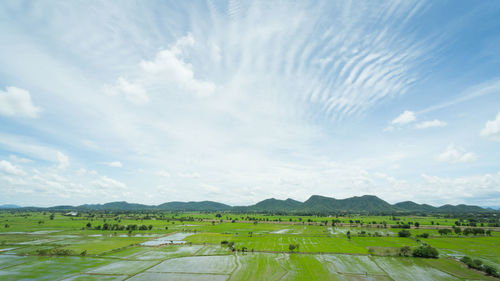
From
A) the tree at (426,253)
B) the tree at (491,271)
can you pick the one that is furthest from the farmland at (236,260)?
the tree at (491,271)

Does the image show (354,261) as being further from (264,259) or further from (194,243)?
(194,243)

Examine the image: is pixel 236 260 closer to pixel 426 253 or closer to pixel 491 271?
pixel 426 253

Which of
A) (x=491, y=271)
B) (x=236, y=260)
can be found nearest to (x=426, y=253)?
(x=491, y=271)

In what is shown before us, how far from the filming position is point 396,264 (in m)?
64.4

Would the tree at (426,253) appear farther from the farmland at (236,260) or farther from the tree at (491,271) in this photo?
the tree at (491,271)

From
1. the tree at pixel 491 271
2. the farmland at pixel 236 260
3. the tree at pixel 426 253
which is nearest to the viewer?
the tree at pixel 491 271

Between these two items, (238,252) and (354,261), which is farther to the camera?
(238,252)

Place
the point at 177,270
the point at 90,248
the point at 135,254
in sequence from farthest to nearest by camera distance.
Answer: the point at 90,248
the point at 135,254
the point at 177,270

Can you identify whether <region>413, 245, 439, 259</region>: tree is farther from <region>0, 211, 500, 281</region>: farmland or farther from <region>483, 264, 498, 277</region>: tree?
<region>483, 264, 498, 277</region>: tree

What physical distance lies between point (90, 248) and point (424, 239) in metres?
126

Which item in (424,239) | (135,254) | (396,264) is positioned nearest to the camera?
(396,264)

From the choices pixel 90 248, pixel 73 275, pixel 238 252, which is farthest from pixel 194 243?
pixel 73 275

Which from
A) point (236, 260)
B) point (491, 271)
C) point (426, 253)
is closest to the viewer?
point (491, 271)

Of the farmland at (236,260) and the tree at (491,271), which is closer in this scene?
the tree at (491,271)
